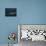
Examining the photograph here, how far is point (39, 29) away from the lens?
3.60 m

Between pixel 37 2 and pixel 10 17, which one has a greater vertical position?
pixel 37 2

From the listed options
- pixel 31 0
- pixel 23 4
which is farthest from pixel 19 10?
pixel 31 0

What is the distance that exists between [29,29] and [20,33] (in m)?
0.30

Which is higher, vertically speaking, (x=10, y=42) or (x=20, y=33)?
(x=20, y=33)

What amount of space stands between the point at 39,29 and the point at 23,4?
93 centimetres

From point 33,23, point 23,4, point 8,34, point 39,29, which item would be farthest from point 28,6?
point 8,34

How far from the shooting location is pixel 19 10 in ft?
12.3

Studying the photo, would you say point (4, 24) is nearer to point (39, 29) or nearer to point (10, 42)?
point (10, 42)

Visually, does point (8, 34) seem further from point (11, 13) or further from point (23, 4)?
point (23, 4)

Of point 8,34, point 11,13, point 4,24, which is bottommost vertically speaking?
point 8,34

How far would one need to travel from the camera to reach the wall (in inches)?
146

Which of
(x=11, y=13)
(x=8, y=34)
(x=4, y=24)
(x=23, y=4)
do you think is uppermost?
(x=23, y=4)

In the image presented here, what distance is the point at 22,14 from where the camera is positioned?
3740 millimetres

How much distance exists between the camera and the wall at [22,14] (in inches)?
146
